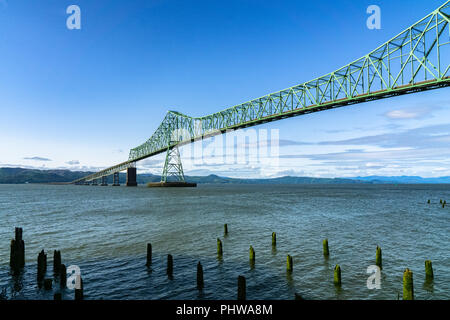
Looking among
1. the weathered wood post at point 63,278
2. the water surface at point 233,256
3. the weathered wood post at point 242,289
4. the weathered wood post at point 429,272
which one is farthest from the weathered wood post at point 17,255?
the weathered wood post at point 429,272

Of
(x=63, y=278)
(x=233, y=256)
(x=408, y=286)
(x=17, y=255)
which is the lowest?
(x=233, y=256)

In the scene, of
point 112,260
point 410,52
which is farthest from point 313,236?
point 410,52

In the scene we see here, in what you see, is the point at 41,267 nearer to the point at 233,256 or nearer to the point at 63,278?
the point at 63,278

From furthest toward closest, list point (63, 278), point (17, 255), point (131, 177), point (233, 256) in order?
point (131, 177) < point (233, 256) < point (17, 255) < point (63, 278)

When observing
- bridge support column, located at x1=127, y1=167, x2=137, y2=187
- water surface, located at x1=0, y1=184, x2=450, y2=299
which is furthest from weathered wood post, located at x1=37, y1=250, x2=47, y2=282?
bridge support column, located at x1=127, y1=167, x2=137, y2=187

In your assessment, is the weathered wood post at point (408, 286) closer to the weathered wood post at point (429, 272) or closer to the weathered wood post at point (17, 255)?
the weathered wood post at point (429, 272)

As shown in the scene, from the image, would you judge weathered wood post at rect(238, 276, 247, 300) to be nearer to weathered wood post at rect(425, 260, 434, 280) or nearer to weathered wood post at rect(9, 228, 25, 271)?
weathered wood post at rect(425, 260, 434, 280)

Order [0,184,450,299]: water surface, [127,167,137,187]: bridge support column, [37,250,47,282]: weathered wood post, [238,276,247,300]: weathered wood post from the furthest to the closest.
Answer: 1. [127,167,137,187]: bridge support column
2. [37,250,47,282]: weathered wood post
3. [0,184,450,299]: water surface
4. [238,276,247,300]: weathered wood post

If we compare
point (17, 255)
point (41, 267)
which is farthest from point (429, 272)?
point (17, 255)

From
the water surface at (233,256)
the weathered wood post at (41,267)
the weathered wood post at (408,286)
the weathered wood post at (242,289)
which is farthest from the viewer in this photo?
the weathered wood post at (41,267)

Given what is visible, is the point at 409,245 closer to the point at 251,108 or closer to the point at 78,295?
the point at 78,295

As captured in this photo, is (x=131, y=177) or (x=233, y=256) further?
(x=131, y=177)
